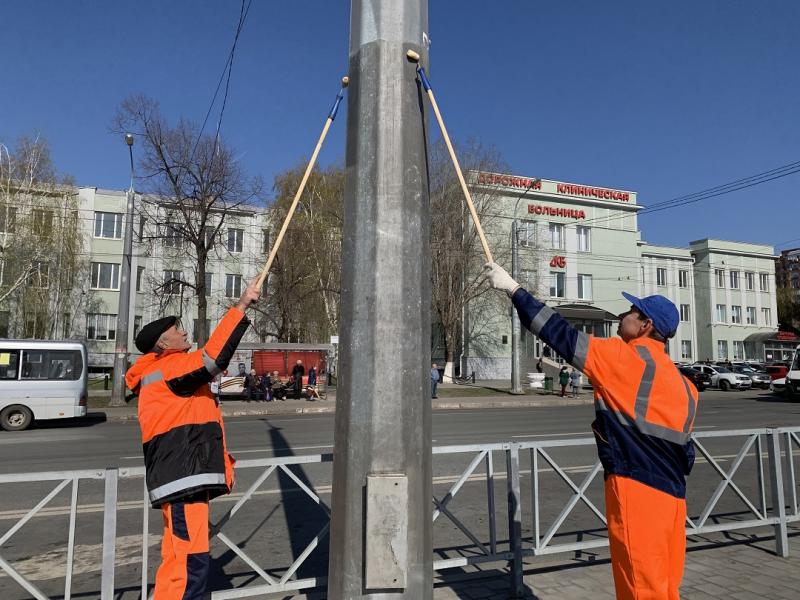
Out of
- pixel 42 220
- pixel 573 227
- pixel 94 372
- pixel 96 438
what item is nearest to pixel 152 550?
pixel 96 438

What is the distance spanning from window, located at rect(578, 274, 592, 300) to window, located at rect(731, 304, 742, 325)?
18.1 metres

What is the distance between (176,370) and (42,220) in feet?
116

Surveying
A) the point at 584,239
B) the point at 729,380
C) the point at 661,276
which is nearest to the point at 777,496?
the point at 729,380

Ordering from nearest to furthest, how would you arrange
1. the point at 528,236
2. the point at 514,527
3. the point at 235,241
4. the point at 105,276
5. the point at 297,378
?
the point at 514,527 < the point at 297,378 < the point at 105,276 < the point at 528,236 < the point at 235,241

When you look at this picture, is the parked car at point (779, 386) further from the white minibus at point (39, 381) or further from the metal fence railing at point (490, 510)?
the white minibus at point (39, 381)

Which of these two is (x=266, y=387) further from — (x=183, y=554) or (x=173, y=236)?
(x=183, y=554)

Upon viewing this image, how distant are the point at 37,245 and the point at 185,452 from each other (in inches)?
1373

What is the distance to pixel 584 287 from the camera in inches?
1898

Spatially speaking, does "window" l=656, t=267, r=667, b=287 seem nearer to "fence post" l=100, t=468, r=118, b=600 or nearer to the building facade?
the building facade

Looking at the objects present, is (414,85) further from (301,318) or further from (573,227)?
(573,227)

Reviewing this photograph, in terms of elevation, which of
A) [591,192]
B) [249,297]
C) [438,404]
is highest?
[591,192]

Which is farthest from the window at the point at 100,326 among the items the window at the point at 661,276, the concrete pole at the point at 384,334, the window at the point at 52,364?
the window at the point at 661,276

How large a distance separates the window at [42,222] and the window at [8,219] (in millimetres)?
1004

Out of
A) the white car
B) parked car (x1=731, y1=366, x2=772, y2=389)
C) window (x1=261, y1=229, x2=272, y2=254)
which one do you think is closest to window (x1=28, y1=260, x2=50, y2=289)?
window (x1=261, y1=229, x2=272, y2=254)
